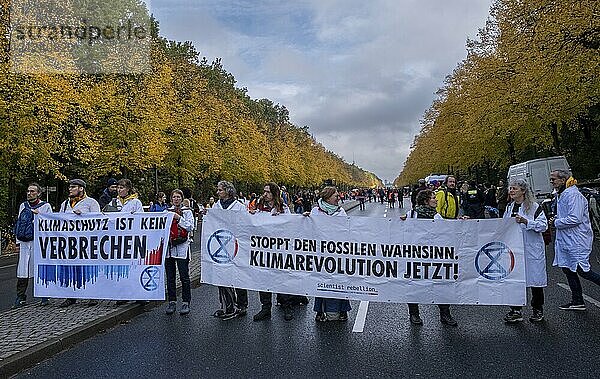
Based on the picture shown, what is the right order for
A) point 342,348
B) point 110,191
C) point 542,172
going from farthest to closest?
1. point 542,172
2. point 110,191
3. point 342,348

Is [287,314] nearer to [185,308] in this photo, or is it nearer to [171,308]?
[185,308]

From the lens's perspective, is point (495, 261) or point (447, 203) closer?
point (495, 261)

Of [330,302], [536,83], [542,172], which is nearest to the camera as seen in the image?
[330,302]

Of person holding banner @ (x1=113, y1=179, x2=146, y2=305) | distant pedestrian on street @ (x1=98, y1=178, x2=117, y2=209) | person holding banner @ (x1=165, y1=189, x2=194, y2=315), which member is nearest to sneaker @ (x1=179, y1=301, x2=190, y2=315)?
person holding banner @ (x1=165, y1=189, x2=194, y2=315)

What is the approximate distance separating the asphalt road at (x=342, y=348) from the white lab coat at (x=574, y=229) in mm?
737

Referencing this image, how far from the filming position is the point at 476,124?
1231 inches

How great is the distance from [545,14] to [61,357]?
18954 mm

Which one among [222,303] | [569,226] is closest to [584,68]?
[569,226]

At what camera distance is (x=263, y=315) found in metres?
8.73

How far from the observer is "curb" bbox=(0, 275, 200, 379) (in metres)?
6.31

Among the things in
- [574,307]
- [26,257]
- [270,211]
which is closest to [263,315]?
[270,211]

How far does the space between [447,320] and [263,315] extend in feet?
8.13

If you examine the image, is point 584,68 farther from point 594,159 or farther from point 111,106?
point 111,106

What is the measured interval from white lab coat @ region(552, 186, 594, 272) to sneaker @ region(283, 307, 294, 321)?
3869mm
